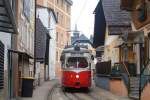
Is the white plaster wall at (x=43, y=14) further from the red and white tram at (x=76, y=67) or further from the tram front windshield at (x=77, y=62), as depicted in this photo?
the tram front windshield at (x=77, y=62)

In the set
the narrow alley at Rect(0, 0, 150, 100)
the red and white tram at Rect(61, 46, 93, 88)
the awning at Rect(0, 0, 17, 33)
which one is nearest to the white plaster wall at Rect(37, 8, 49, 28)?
the narrow alley at Rect(0, 0, 150, 100)

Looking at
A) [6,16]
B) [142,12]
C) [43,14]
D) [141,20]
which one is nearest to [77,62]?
[141,20]

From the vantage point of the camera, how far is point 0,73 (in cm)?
1931

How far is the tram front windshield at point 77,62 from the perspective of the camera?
1451 inches

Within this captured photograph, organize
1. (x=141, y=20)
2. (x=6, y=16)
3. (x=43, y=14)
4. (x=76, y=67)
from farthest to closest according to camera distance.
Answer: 1. (x=43, y=14)
2. (x=76, y=67)
3. (x=141, y=20)
4. (x=6, y=16)

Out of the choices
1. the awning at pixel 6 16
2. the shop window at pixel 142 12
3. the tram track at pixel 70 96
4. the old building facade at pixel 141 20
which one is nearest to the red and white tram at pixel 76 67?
the tram track at pixel 70 96

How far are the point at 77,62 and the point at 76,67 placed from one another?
45cm

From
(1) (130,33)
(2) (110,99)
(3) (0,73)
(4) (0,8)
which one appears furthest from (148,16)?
(4) (0,8)

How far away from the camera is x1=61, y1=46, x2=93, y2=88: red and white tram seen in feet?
119

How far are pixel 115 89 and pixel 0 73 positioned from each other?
15650 mm

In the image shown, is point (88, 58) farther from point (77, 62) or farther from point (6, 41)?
point (6, 41)

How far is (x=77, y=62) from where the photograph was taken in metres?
37.0

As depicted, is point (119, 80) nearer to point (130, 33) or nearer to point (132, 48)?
point (130, 33)

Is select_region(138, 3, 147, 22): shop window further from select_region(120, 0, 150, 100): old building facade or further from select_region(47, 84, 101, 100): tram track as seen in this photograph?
select_region(47, 84, 101, 100): tram track
